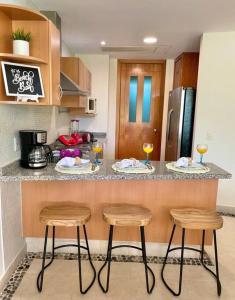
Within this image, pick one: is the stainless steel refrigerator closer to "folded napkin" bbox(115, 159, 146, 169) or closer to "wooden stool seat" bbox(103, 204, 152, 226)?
"folded napkin" bbox(115, 159, 146, 169)

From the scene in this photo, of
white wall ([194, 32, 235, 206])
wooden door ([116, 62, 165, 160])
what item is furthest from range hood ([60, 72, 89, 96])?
wooden door ([116, 62, 165, 160])

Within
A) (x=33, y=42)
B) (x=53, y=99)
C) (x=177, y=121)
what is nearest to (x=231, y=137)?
(x=177, y=121)

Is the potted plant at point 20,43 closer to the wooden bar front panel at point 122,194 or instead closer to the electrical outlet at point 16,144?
the electrical outlet at point 16,144

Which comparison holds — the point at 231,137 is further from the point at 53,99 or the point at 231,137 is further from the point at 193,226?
the point at 53,99

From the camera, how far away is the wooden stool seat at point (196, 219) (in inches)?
72.1

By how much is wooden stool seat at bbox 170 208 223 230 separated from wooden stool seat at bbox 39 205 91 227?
2.36 feet

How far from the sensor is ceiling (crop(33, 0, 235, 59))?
2.45 metres

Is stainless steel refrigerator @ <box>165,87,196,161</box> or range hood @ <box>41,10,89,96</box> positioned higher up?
range hood @ <box>41,10,89,96</box>

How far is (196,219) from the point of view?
6.16 feet

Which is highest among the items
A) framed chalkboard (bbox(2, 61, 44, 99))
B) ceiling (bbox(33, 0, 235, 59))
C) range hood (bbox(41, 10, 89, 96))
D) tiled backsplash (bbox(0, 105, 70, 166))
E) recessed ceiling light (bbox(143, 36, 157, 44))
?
recessed ceiling light (bbox(143, 36, 157, 44))

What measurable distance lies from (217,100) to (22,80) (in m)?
2.59

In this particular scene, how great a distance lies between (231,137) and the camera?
3389 mm

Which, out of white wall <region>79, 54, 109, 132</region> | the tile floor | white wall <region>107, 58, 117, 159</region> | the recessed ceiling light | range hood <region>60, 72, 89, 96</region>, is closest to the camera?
the tile floor

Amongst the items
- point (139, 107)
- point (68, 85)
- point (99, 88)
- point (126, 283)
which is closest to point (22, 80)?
point (68, 85)
